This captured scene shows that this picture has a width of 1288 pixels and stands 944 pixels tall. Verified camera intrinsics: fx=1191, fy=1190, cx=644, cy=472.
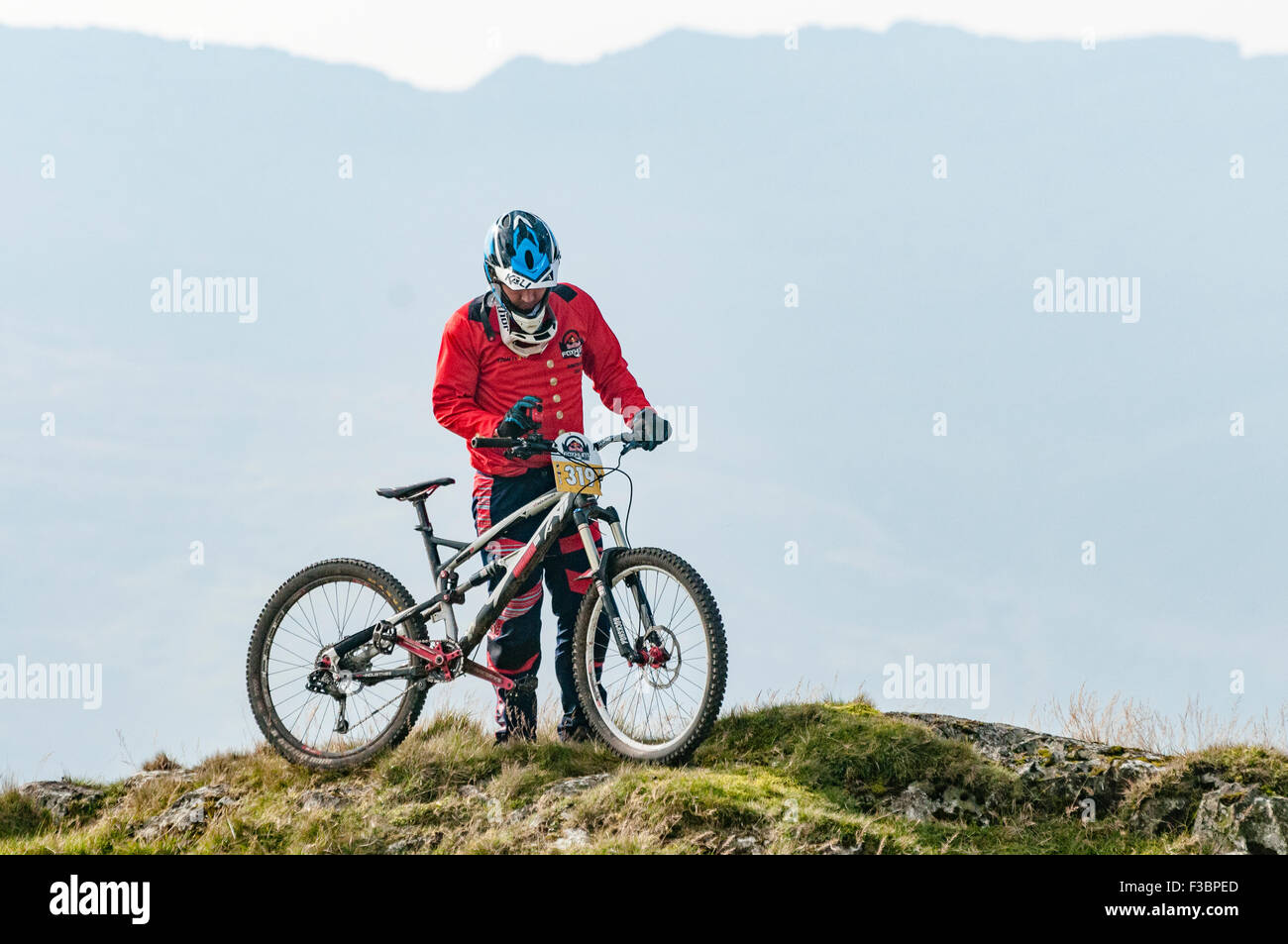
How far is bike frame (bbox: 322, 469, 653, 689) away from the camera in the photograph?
22.4 ft

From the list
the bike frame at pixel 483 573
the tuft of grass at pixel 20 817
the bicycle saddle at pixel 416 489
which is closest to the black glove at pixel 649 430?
the bike frame at pixel 483 573

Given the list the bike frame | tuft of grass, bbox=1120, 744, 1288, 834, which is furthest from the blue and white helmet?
tuft of grass, bbox=1120, 744, 1288, 834

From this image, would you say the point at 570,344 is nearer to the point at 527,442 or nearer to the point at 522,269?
the point at 522,269

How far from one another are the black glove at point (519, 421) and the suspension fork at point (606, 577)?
0.58 meters

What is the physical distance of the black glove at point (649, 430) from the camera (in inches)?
273

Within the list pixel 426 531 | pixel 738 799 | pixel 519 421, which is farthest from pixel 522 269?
pixel 738 799

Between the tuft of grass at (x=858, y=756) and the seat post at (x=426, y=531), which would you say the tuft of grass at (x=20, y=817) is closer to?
the seat post at (x=426, y=531)

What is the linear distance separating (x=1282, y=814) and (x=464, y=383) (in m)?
5.33

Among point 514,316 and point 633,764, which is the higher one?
point 514,316

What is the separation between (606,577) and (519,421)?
1071mm
